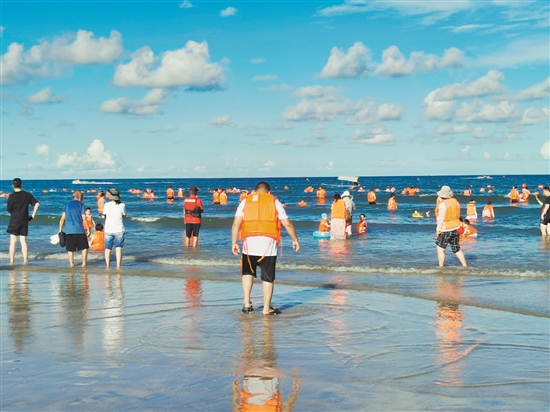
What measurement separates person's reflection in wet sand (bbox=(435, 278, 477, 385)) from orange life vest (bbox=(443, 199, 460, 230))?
7.58 ft

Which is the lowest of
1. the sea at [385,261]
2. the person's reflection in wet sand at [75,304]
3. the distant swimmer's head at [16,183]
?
the sea at [385,261]

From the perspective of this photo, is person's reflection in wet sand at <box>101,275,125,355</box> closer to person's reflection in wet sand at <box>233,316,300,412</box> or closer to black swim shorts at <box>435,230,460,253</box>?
person's reflection in wet sand at <box>233,316,300,412</box>

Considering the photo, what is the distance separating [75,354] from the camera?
248 inches

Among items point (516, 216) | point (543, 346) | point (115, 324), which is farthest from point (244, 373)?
point (516, 216)

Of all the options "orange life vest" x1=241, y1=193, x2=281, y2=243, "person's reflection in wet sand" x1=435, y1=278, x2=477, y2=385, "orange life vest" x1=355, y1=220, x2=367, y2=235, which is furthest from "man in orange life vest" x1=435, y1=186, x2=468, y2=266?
"orange life vest" x1=355, y1=220, x2=367, y2=235

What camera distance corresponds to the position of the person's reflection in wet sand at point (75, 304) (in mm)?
7352

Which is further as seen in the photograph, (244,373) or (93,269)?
(93,269)

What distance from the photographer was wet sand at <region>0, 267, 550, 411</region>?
4.98 m

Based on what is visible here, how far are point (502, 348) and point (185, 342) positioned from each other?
327 cm

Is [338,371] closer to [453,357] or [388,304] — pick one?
[453,357]

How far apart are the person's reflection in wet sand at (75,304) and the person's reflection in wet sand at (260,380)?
1.81 metres

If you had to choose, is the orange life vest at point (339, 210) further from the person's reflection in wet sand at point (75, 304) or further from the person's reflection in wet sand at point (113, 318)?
the person's reflection in wet sand at point (113, 318)

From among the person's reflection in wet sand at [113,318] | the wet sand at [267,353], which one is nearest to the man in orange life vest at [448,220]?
the wet sand at [267,353]

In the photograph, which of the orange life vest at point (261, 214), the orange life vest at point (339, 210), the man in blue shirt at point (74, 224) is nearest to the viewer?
the orange life vest at point (261, 214)
